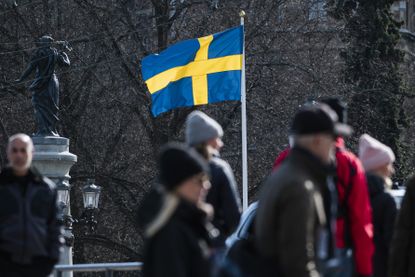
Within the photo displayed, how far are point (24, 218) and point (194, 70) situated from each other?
11.1m

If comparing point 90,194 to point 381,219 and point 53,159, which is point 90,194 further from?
point 381,219

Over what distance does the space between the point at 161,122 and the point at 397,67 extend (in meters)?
6.57

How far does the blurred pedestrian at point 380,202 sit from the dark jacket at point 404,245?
0.32 meters

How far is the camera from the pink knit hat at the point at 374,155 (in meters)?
10.1

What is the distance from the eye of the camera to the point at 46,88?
25625 millimetres

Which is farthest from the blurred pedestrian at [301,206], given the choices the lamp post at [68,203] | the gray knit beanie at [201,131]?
the lamp post at [68,203]

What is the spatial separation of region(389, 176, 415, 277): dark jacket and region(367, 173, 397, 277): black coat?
313 millimetres

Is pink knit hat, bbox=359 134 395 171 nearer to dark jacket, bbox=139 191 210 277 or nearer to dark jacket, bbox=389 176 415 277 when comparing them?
dark jacket, bbox=389 176 415 277

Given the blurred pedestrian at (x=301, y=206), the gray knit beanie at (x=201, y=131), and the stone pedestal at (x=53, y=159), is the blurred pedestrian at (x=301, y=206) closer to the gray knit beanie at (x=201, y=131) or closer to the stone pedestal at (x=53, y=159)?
the gray knit beanie at (x=201, y=131)

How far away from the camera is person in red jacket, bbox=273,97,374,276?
879cm

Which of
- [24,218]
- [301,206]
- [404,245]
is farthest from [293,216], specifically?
[24,218]

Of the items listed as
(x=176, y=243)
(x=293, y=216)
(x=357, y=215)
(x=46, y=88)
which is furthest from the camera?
(x=46, y=88)

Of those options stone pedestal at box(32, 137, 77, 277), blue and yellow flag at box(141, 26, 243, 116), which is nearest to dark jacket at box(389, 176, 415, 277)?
blue and yellow flag at box(141, 26, 243, 116)

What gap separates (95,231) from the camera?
33.1 metres
